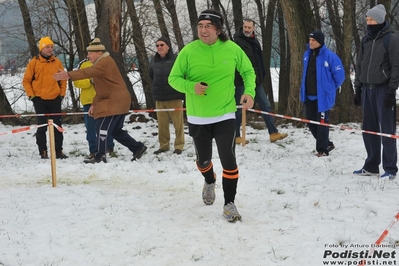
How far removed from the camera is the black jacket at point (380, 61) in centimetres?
597

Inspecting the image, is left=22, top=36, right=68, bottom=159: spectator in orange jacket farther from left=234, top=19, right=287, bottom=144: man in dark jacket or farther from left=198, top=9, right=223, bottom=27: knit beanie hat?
left=198, top=9, right=223, bottom=27: knit beanie hat

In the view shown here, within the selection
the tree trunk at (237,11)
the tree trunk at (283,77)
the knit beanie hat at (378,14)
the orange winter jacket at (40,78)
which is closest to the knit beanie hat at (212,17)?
the knit beanie hat at (378,14)

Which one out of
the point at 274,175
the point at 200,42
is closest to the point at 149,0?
the point at 274,175

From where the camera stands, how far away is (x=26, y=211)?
204 inches

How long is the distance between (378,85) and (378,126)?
56cm

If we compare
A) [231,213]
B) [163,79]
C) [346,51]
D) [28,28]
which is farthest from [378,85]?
[28,28]

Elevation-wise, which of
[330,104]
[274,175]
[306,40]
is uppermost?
[306,40]

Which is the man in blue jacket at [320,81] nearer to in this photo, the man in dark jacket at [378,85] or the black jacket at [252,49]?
the black jacket at [252,49]

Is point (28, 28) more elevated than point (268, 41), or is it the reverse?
point (28, 28)

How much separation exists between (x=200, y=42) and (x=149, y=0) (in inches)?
421

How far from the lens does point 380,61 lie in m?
6.10

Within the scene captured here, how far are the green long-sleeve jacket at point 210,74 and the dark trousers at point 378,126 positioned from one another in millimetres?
2169

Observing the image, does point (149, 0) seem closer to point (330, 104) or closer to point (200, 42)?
point (330, 104)

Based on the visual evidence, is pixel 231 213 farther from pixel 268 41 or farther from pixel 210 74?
pixel 268 41
